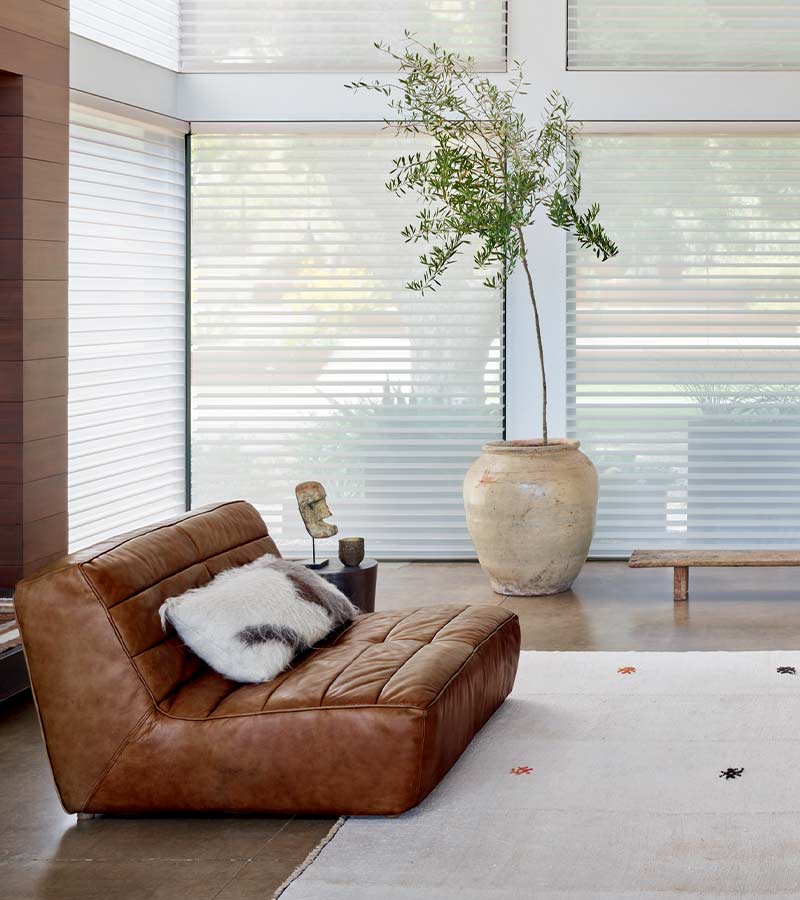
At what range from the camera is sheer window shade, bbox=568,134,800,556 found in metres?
7.05

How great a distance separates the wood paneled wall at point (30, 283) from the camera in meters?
4.99

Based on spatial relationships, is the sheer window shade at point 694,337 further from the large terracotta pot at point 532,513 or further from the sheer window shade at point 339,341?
the large terracotta pot at point 532,513

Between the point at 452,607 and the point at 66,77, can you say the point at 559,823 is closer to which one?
the point at 452,607

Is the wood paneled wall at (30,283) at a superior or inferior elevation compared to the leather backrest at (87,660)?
superior

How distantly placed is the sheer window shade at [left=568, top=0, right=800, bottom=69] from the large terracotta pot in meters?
2.35

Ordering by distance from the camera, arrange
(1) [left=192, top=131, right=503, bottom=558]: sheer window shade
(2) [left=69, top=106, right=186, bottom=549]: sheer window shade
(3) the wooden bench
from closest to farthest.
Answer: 1. (3) the wooden bench
2. (2) [left=69, top=106, right=186, bottom=549]: sheer window shade
3. (1) [left=192, top=131, right=503, bottom=558]: sheer window shade

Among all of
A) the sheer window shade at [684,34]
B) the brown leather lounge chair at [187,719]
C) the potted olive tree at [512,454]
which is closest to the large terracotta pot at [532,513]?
the potted olive tree at [512,454]

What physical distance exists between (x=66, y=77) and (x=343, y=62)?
2.15m

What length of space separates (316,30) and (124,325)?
203 cm

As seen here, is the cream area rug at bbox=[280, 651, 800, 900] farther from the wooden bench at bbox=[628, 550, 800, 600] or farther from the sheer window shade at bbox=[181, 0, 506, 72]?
the sheer window shade at bbox=[181, 0, 506, 72]

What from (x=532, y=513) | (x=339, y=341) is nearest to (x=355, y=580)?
(x=532, y=513)

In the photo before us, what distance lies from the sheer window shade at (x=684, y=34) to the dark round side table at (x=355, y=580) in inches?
134

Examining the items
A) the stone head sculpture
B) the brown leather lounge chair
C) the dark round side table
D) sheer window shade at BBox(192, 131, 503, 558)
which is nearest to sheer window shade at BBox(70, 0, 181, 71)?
sheer window shade at BBox(192, 131, 503, 558)

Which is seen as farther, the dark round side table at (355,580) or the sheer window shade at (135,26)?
the sheer window shade at (135,26)
